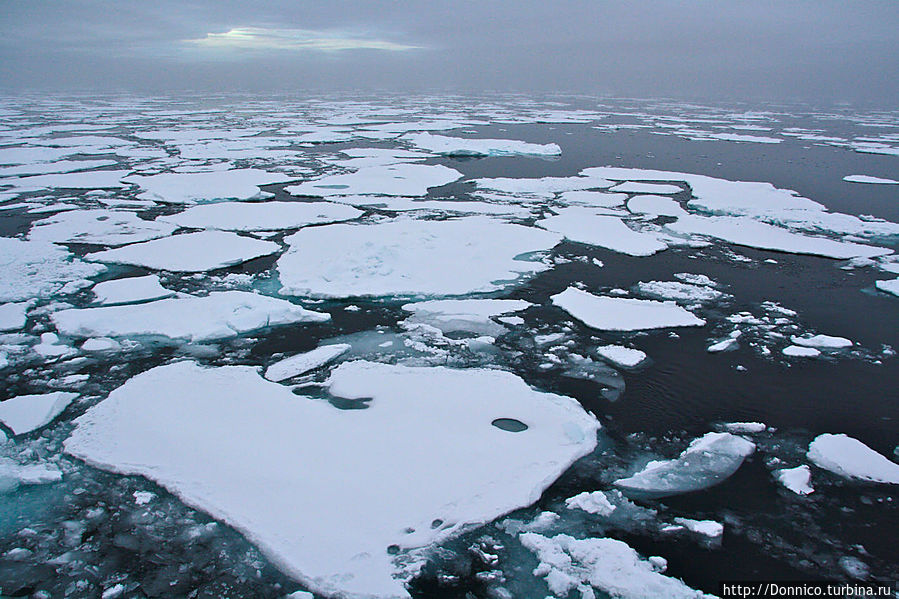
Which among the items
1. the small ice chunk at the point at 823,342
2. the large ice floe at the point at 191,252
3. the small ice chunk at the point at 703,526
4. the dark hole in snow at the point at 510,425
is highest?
the large ice floe at the point at 191,252

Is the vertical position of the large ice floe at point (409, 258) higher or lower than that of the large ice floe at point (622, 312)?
higher

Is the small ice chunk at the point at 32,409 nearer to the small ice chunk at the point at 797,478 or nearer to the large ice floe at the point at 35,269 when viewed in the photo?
the large ice floe at the point at 35,269

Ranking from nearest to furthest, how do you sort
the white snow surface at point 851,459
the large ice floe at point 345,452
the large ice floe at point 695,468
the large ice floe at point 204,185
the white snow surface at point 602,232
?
the large ice floe at point 345,452, the large ice floe at point 695,468, the white snow surface at point 851,459, the white snow surface at point 602,232, the large ice floe at point 204,185

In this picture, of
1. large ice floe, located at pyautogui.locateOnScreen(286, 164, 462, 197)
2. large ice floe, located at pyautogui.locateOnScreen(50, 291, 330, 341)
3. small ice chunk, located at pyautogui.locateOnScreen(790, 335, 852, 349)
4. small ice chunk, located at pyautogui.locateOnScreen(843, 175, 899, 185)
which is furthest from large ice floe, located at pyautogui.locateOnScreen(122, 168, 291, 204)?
small ice chunk, located at pyautogui.locateOnScreen(843, 175, 899, 185)

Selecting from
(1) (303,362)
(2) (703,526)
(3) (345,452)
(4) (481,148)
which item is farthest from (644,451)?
(4) (481,148)

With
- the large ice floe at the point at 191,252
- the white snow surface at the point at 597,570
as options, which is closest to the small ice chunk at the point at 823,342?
the white snow surface at the point at 597,570

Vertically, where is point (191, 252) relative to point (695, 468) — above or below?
above

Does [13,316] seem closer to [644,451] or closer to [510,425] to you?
[510,425]
